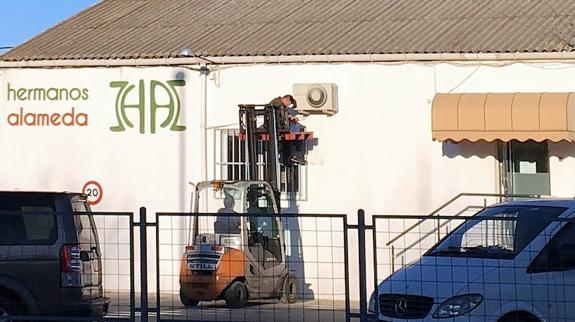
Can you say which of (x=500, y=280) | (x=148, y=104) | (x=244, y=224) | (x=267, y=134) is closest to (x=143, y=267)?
(x=500, y=280)

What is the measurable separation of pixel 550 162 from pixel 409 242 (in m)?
2.77

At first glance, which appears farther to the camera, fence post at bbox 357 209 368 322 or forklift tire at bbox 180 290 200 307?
forklift tire at bbox 180 290 200 307

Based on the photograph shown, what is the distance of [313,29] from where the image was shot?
21.9 meters

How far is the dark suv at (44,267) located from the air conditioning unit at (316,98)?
316 inches

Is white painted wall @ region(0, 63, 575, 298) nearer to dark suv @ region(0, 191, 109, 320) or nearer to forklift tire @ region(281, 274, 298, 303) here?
forklift tire @ region(281, 274, 298, 303)

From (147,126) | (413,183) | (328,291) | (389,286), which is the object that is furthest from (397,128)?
(389,286)

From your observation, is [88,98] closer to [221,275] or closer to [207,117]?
[207,117]

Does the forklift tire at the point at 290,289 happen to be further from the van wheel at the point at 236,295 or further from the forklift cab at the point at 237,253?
the van wheel at the point at 236,295

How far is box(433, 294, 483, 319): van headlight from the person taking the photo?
1061 centimetres

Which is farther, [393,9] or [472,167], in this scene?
[393,9]

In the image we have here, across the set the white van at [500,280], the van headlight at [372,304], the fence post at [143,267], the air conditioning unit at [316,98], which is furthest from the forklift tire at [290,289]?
the air conditioning unit at [316,98]

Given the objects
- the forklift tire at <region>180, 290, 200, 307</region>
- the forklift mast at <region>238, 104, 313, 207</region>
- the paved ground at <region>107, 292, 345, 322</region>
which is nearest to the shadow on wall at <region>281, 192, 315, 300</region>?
the paved ground at <region>107, 292, 345, 322</region>

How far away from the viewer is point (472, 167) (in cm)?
1958

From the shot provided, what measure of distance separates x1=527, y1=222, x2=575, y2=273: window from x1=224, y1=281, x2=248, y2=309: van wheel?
3440 mm
